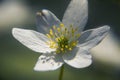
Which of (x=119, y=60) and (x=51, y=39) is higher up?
(x=51, y=39)

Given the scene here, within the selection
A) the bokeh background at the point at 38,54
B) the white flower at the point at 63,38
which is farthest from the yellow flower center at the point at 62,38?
the bokeh background at the point at 38,54

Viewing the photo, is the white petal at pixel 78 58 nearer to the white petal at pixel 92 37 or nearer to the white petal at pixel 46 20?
the white petal at pixel 92 37

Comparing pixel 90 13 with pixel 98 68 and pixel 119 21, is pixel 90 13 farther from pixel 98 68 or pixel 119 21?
pixel 98 68

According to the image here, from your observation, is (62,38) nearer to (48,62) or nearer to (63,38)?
(63,38)

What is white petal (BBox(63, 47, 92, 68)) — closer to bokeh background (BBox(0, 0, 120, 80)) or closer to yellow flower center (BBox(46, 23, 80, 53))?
yellow flower center (BBox(46, 23, 80, 53))

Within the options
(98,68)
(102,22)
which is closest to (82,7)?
(98,68)

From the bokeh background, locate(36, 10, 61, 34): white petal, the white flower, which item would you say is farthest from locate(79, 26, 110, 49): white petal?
the bokeh background

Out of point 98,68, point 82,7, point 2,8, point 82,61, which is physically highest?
point 82,7
